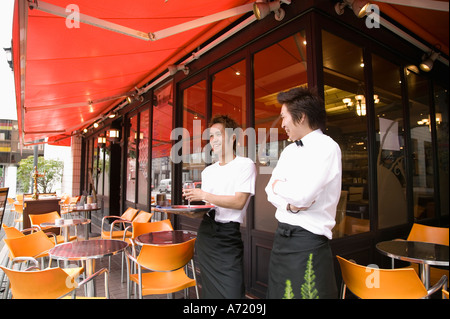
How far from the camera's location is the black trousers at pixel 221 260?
1.76 m

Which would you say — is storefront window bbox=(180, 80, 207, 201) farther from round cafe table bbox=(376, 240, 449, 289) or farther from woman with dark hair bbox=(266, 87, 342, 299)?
woman with dark hair bbox=(266, 87, 342, 299)

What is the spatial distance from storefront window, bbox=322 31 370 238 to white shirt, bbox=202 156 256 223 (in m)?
1.44

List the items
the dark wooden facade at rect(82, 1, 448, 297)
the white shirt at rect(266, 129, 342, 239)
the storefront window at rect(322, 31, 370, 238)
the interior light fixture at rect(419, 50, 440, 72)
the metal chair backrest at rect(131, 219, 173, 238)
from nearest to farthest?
the white shirt at rect(266, 129, 342, 239) → the dark wooden facade at rect(82, 1, 448, 297) → the storefront window at rect(322, 31, 370, 238) → the metal chair backrest at rect(131, 219, 173, 238) → the interior light fixture at rect(419, 50, 440, 72)

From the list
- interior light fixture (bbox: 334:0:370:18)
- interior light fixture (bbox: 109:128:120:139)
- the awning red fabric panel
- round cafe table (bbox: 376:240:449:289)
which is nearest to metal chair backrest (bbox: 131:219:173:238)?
the awning red fabric panel

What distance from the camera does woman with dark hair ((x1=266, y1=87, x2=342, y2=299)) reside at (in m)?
1.20

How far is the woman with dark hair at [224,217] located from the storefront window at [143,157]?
4.62 meters

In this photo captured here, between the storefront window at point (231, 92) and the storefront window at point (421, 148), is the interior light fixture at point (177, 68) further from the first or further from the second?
the storefront window at point (421, 148)

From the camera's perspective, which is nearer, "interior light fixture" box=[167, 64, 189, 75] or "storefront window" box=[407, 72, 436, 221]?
"storefront window" box=[407, 72, 436, 221]

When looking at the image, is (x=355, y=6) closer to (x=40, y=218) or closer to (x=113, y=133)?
(x=40, y=218)

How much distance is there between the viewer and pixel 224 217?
6.22ft

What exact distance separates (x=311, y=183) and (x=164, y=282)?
1956 mm

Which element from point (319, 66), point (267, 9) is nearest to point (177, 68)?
point (267, 9)
